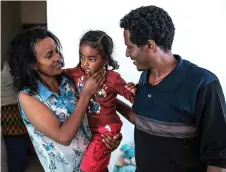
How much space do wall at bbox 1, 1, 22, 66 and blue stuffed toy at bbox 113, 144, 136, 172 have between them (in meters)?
2.58

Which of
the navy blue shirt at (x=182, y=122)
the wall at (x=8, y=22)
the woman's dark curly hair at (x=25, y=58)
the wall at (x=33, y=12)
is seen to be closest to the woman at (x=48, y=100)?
the woman's dark curly hair at (x=25, y=58)

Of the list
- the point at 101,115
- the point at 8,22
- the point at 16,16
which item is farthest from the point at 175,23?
the point at 16,16

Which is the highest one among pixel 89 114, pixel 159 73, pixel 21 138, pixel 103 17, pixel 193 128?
pixel 103 17

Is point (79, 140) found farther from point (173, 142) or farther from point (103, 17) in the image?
point (103, 17)

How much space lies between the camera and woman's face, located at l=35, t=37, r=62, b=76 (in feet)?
3.77

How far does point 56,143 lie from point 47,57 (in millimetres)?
361

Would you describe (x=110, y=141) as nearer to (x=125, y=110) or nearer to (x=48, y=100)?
(x=125, y=110)

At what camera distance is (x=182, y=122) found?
880mm

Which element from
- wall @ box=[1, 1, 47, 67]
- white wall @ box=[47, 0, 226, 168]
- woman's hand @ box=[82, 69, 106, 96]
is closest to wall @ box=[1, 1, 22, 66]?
wall @ box=[1, 1, 47, 67]

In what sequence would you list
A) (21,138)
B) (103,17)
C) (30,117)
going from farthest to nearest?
1. (21,138)
2. (103,17)
3. (30,117)

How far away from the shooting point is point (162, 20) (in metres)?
0.89

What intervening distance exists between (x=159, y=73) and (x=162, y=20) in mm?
184

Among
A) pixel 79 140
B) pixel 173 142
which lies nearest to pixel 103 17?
pixel 79 140

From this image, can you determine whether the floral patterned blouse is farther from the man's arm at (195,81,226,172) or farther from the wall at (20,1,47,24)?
the wall at (20,1,47,24)
